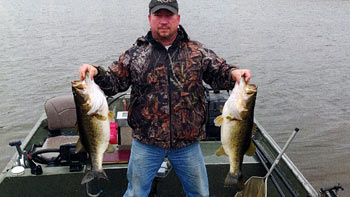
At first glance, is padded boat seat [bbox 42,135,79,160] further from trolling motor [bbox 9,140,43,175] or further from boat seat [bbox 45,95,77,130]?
trolling motor [bbox 9,140,43,175]

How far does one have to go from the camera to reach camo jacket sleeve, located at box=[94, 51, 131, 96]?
3.07 metres

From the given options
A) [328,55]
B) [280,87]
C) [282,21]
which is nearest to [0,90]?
[280,87]

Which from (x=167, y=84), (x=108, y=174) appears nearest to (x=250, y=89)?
(x=167, y=84)

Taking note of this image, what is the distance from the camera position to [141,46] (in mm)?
3205

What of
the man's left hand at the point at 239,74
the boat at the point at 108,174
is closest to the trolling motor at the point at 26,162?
the boat at the point at 108,174

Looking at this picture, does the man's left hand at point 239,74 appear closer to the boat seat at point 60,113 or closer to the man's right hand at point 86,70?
the man's right hand at point 86,70

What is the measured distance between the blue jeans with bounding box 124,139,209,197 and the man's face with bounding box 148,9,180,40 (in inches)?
42.7

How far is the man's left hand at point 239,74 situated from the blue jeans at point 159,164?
81 centimetres

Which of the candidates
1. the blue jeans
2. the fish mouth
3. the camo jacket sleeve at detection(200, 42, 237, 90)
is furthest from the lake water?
the fish mouth

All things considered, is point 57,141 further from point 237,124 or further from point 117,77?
point 237,124

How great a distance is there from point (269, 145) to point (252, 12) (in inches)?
911

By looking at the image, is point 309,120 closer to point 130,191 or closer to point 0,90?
point 130,191

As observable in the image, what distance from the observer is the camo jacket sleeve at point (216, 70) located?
10.2ft

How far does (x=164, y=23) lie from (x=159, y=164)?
4.53 feet
